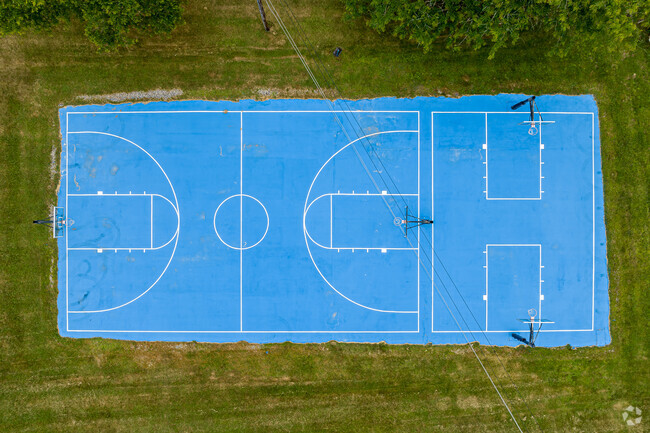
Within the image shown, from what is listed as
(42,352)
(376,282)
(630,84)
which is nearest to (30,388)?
(42,352)

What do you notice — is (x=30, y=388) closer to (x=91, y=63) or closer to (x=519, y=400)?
(x=91, y=63)

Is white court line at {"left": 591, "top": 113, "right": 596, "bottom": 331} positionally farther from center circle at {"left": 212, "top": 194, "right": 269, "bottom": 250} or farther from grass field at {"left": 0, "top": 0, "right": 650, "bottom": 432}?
center circle at {"left": 212, "top": 194, "right": 269, "bottom": 250}

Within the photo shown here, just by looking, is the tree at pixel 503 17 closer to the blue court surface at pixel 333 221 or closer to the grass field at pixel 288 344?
the grass field at pixel 288 344

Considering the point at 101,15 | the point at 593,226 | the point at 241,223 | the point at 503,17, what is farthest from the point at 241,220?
the point at 593,226

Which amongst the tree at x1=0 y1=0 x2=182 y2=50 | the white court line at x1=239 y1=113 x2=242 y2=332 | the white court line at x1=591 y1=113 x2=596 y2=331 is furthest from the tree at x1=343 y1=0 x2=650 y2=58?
the tree at x1=0 y1=0 x2=182 y2=50

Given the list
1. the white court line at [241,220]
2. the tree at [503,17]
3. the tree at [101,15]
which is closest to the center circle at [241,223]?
the white court line at [241,220]

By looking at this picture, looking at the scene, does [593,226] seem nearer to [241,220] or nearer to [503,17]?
[503,17]
